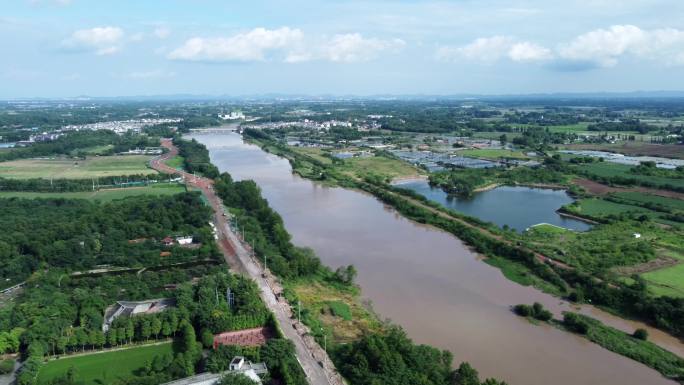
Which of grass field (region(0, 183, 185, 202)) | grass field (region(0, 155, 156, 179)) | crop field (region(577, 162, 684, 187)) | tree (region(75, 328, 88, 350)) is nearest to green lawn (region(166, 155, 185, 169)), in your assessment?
grass field (region(0, 155, 156, 179))

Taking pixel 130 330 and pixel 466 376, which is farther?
pixel 130 330

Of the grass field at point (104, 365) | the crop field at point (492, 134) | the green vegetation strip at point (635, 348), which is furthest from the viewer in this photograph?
the crop field at point (492, 134)

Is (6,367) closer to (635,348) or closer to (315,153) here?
(635,348)

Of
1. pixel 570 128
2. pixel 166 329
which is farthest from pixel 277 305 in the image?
pixel 570 128

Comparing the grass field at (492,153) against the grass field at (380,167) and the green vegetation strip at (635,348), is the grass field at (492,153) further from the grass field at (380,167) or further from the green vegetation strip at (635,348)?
the green vegetation strip at (635,348)

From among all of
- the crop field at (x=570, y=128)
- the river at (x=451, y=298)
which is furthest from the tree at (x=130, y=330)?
the crop field at (x=570, y=128)

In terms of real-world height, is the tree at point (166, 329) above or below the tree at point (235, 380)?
below
